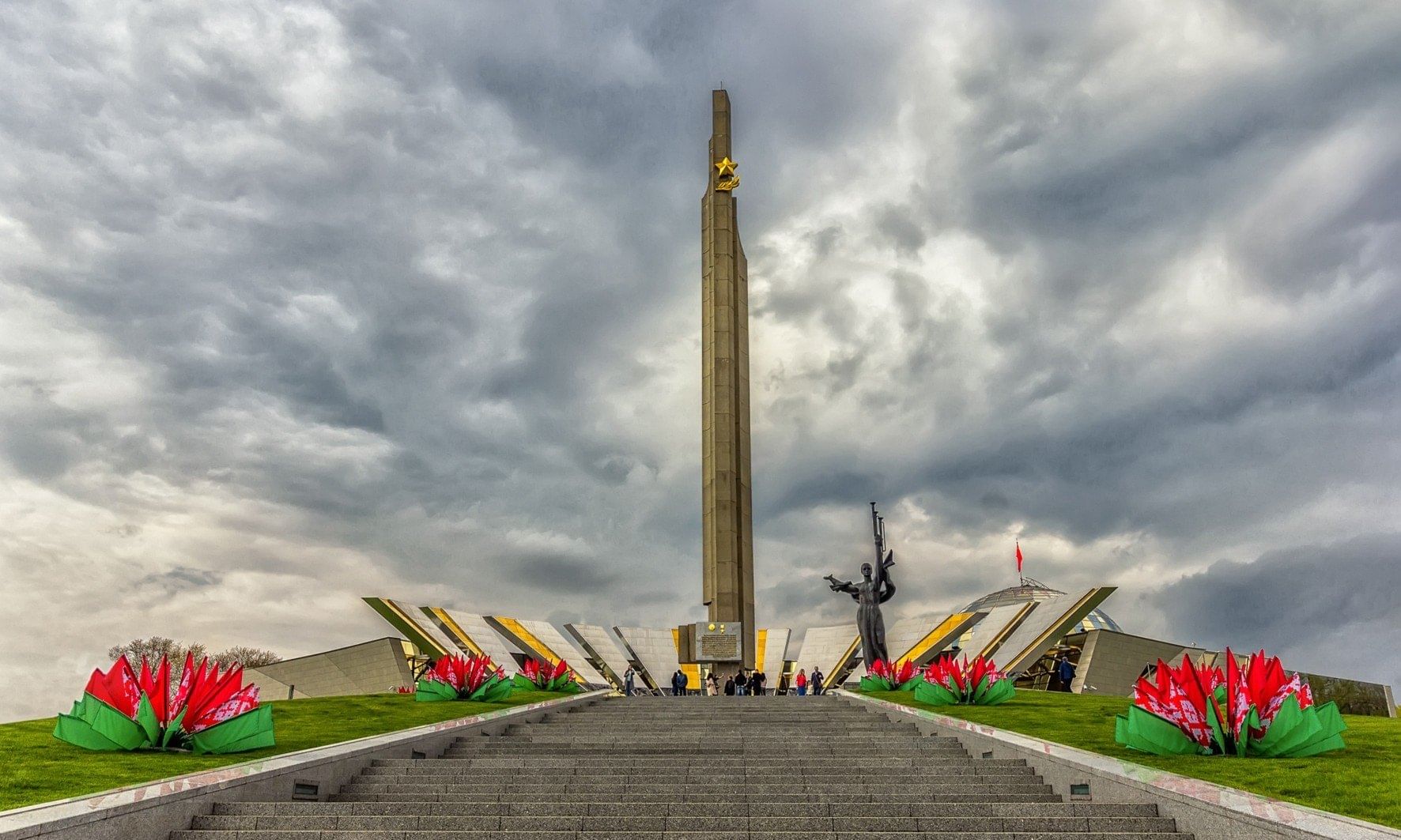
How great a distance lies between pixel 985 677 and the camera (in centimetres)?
1356

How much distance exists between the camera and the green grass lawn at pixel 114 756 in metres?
5.82

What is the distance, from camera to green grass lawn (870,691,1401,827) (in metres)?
5.34

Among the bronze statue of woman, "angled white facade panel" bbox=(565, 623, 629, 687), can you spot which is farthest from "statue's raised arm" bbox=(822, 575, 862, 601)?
"angled white facade panel" bbox=(565, 623, 629, 687)

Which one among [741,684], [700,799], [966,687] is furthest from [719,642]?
[700,799]

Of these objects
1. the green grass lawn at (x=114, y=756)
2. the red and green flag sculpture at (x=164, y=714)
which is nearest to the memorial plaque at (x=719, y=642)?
the green grass lawn at (x=114, y=756)

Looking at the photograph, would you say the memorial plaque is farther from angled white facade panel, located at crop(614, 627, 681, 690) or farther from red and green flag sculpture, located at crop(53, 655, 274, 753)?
red and green flag sculpture, located at crop(53, 655, 274, 753)

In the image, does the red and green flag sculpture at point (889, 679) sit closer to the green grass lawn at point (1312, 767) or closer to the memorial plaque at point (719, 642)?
the green grass lawn at point (1312, 767)

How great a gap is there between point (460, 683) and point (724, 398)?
19.5 metres

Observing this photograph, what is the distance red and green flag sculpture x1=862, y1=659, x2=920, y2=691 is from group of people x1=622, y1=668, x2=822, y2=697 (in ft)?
17.1

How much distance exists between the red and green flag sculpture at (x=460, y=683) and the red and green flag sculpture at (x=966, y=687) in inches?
278

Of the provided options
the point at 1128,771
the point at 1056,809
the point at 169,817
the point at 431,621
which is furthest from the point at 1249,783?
the point at 431,621

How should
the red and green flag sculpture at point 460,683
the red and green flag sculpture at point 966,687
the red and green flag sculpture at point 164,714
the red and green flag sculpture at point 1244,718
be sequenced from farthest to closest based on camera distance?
the red and green flag sculpture at point 460,683
the red and green flag sculpture at point 966,687
the red and green flag sculpture at point 164,714
the red and green flag sculpture at point 1244,718

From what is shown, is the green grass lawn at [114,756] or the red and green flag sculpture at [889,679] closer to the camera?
the green grass lawn at [114,756]

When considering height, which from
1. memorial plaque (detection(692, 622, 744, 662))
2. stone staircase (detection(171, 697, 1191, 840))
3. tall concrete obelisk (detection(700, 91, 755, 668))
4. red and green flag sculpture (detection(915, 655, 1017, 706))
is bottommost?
stone staircase (detection(171, 697, 1191, 840))
